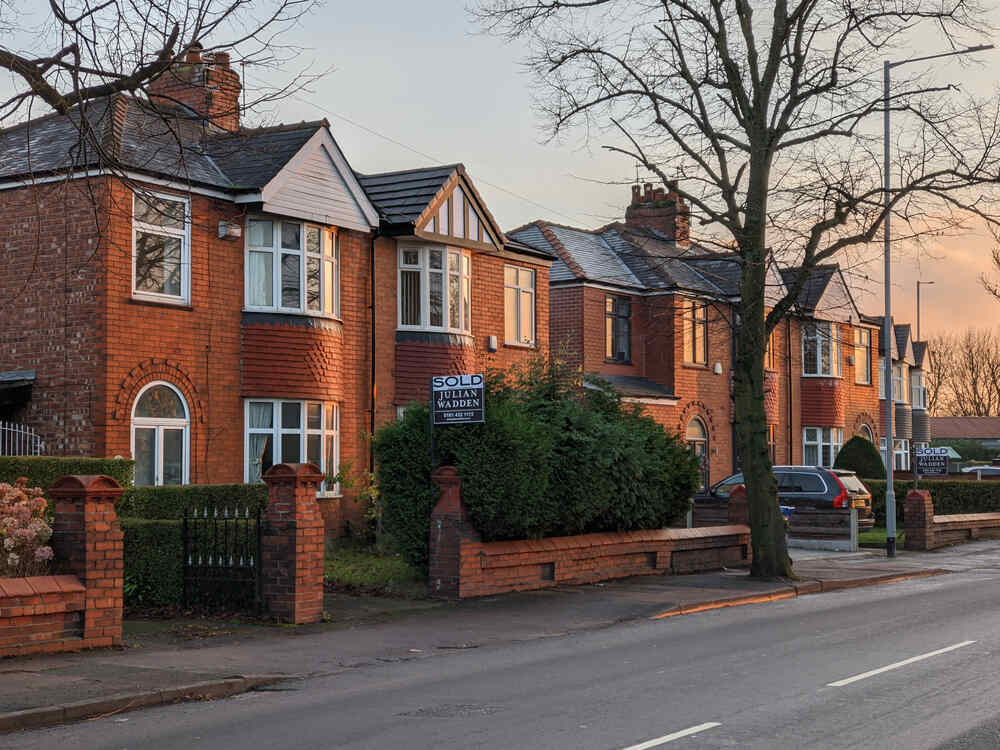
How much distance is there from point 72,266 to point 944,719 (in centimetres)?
1625

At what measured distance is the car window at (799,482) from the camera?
31.5 m

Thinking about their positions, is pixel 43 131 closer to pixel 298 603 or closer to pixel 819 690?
pixel 298 603

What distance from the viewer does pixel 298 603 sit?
14891 mm

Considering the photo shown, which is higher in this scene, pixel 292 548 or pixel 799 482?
pixel 799 482

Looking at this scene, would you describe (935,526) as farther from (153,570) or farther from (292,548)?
(153,570)

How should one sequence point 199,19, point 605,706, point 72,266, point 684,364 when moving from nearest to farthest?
point 605,706 → point 199,19 → point 72,266 → point 684,364

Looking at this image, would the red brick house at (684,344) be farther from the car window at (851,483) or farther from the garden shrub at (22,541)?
the garden shrub at (22,541)

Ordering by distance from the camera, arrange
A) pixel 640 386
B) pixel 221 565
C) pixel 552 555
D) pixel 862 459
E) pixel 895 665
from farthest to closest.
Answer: pixel 862 459
pixel 640 386
pixel 552 555
pixel 221 565
pixel 895 665

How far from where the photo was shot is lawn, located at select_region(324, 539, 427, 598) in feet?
58.6

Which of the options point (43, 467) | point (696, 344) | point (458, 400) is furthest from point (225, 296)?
point (696, 344)

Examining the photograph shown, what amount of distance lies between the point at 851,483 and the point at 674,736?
25225 mm

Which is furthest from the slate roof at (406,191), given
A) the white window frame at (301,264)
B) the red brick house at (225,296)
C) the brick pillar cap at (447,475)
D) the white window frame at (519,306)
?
the brick pillar cap at (447,475)

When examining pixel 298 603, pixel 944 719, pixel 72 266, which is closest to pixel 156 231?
pixel 72 266

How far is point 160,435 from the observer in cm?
2166
